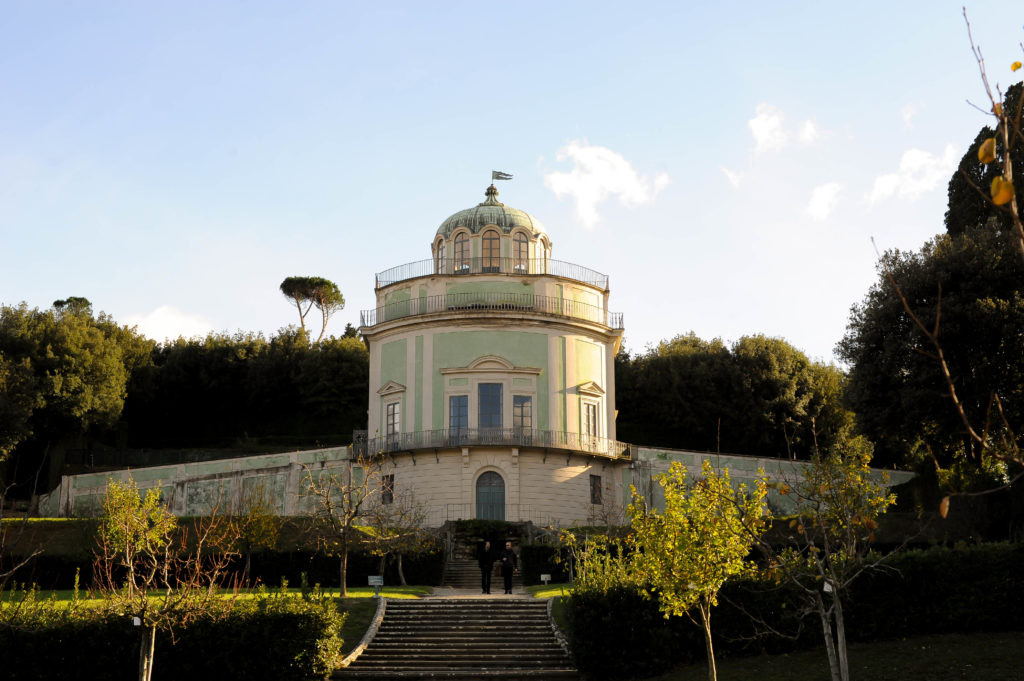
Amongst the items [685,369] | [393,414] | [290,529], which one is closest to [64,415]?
[393,414]

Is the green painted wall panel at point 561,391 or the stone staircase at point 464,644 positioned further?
the green painted wall panel at point 561,391

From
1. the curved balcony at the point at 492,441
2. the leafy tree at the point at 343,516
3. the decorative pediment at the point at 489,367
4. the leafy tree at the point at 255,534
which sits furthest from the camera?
the decorative pediment at the point at 489,367

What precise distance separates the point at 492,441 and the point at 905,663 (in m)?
21.9

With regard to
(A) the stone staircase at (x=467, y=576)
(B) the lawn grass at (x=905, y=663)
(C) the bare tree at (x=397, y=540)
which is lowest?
(B) the lawn grass at (x=905, y=663)

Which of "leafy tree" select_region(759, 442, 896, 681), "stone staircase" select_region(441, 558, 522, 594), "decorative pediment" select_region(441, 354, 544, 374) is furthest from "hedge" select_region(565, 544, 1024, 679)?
"decorative pediment" select_region(441, 354, 544, 374)

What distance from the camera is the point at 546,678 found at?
18.5m

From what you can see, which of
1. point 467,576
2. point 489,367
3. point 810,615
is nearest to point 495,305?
point 489,367

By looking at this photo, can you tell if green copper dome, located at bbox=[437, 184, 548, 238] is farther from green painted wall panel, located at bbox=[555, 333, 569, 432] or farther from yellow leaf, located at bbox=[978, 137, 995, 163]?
yellow leaf, located at bbox=[978, 137, 995, 163]

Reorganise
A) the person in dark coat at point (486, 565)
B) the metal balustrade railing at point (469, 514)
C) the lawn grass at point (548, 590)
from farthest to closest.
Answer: the metal balustrade railing at point (469, 514)
the person in dark coat at point (486, 565)
the lawn grass at point (548, 590)

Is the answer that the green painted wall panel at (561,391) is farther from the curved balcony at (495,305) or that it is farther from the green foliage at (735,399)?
the green foliage at (735,399)

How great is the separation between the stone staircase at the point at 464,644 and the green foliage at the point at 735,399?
2633 centimetres

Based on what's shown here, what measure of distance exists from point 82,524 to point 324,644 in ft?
49.8

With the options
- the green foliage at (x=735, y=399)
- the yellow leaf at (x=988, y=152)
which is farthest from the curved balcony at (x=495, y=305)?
the yellow leaf at (x=988, y=152)

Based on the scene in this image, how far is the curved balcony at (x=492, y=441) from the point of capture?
37.7 m
